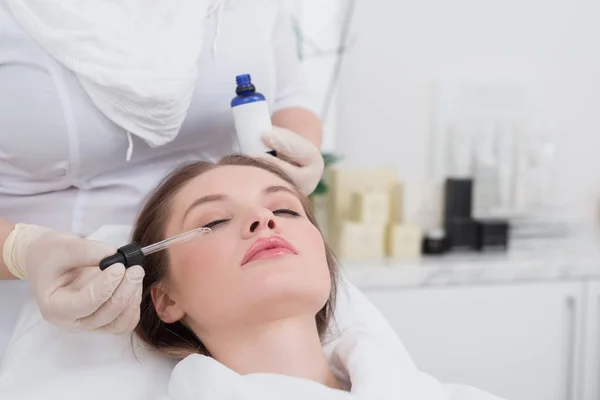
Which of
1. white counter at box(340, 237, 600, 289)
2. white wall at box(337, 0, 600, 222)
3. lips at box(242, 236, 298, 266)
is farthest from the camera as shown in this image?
white wall at box(337, 0, 600, 222)

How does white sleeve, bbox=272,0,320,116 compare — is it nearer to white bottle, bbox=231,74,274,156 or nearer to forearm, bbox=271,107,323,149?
forearm, bbox=271,107,323,149

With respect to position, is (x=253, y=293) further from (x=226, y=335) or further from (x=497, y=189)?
(x=497, y=189)

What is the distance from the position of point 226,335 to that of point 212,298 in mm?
68

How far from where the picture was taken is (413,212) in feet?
6.55

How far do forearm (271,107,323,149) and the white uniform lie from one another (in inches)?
1.1

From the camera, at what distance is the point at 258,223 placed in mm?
942

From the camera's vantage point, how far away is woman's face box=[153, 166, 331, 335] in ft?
2.96

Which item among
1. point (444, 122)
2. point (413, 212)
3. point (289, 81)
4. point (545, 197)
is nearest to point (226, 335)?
point (289, 81)

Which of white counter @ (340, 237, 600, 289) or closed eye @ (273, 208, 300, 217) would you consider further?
white counter @ (340, 237, 600, 289)

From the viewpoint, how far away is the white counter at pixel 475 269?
1.78 m

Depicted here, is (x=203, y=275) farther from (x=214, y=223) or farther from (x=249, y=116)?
(x=249, y=116)

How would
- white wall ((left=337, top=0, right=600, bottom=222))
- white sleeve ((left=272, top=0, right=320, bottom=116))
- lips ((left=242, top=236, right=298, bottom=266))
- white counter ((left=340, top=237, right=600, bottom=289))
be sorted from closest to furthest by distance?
lips ((left=242, top=236, right=298, bottom=266)) < white sleeve ((left=272, top=0, right=320, bottom=116)) < white counter ((left=340, top=237, right=600, bottom=289)) < white wall ((left=337, top=0, right=600, bottom=222))

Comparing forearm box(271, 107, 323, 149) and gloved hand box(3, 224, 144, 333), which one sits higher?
forearm box(271, 107, 323, 149)

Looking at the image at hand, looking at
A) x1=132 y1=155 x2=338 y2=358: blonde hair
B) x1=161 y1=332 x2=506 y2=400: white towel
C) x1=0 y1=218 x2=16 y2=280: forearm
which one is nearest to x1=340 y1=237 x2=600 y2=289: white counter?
x1=132 y1=155 x2=338 y2=358: blonde hair
